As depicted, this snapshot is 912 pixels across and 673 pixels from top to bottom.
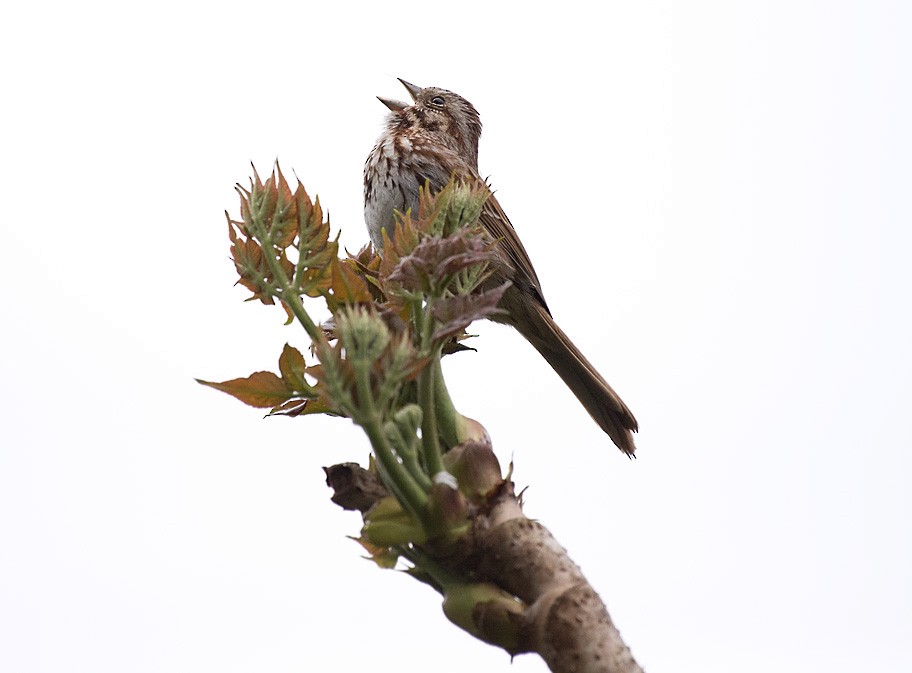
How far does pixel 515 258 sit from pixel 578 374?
2.15 feet

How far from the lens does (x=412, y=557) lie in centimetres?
143

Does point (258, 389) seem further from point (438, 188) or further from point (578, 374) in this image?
point (438, 188)

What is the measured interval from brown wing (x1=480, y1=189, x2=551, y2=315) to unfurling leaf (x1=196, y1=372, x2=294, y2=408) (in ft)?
9.90

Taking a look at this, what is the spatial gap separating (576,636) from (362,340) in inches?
16.1

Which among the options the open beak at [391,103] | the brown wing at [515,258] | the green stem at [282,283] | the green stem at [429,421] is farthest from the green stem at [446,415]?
the open beak at [391,103]

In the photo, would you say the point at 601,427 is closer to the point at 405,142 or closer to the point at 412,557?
the point at 405,142

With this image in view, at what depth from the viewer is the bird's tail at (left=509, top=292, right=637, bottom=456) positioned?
3.62 meters

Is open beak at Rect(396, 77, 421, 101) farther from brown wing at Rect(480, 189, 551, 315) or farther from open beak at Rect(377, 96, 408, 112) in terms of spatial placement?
brown wing at Rect(480, 189, 551, 315)

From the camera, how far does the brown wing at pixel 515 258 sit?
4.69 m

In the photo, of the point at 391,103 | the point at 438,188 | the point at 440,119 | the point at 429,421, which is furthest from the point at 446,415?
the point at 440,119

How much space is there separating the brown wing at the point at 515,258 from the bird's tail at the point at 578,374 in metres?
0.06

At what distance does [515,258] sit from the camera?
4727 mm

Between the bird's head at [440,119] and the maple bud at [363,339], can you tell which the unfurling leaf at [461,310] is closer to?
the maple bud at [363,339]

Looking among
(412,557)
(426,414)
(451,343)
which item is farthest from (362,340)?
(451,343)
